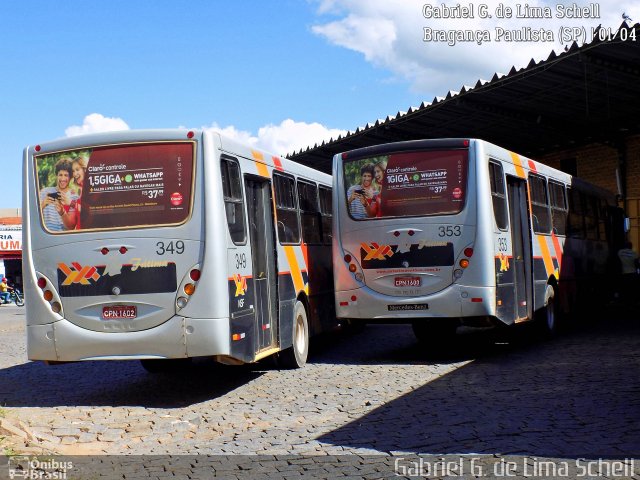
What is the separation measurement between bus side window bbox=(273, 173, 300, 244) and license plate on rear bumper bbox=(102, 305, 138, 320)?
3.11 metres

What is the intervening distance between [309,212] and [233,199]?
13.1ft

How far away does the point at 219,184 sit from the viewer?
9953mm

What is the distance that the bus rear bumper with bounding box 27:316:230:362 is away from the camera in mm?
9609

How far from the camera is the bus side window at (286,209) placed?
1254cm

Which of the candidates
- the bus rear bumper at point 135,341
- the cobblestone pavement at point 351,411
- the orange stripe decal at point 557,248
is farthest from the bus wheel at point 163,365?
the orange stripe decal at point 557,248

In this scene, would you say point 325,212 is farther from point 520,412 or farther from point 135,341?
point 520,412

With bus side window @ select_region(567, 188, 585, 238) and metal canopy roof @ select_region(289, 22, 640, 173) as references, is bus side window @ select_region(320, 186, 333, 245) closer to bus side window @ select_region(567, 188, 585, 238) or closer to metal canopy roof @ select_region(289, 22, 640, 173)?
metal canopy roof @ select_region(289, 22, 640, 173)

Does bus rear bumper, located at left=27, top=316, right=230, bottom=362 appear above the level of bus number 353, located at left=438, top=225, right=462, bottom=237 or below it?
below

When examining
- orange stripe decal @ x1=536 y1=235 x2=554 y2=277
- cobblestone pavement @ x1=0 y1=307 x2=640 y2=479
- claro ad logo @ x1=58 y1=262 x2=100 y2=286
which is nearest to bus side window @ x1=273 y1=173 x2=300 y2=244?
cobblestone pavement @ x1=0 y1=307 x2=640 y2=479

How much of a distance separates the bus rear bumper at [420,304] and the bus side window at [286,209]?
4.08 feet

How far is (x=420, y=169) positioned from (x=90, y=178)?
200 inches

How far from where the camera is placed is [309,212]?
1440cm

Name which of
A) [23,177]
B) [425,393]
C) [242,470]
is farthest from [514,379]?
[23,177]

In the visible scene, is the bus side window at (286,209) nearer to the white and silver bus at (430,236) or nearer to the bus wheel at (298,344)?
Answer: the white and silver bus at (430,236)
